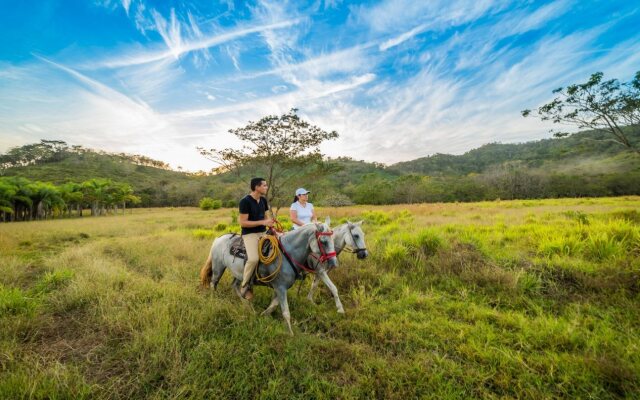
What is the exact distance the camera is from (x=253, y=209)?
14.3ft

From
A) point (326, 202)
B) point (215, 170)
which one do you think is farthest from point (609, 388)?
point (326, 202)

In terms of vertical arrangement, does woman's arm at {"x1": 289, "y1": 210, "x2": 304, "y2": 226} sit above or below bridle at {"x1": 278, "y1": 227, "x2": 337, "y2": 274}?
above

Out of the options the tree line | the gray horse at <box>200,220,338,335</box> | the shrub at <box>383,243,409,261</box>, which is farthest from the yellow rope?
the tree line

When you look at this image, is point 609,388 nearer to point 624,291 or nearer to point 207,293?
point 624,291

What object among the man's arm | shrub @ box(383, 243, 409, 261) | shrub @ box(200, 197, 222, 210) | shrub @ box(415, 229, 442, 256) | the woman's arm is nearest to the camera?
the man's arm

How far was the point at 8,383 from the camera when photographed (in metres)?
2.42

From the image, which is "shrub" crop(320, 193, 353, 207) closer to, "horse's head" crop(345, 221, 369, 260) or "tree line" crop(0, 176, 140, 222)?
"horse's head" crop(345, 221, 369, 260)

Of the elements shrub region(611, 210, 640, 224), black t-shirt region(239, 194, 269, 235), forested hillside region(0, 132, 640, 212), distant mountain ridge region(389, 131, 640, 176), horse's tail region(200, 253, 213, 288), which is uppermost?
distant mountain ridge region(389, 131, 640, 176)

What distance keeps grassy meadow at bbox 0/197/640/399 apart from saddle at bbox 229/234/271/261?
91 centimetres

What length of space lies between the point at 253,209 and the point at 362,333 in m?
2.75

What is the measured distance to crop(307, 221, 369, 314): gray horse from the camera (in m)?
4.51

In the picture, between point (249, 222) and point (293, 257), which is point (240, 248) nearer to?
point (249, 222)

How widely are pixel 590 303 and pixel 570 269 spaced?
0.94m

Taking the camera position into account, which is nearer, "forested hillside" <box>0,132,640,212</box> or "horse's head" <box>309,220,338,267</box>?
"horse's head" <box>309,220,338,267</box>
